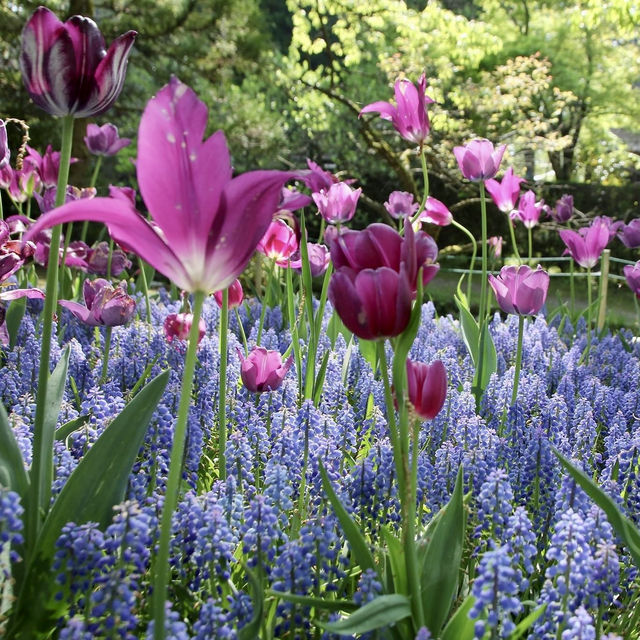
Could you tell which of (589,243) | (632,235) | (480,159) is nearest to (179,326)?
(480,159)

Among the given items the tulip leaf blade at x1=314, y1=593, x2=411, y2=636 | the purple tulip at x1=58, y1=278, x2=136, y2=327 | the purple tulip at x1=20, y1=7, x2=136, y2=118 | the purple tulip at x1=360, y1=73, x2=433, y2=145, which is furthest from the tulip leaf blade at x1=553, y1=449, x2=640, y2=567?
the purple tulip at x1=58, y1=278, x2=136, y2=327

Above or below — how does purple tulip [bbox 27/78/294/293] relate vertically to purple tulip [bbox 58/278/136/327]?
above

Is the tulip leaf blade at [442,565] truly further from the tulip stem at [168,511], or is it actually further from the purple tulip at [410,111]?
the purple tulip at [410,111]

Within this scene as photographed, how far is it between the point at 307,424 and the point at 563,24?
592 inches

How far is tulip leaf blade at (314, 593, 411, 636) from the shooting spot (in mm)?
753

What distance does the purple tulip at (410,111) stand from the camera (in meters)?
1.88

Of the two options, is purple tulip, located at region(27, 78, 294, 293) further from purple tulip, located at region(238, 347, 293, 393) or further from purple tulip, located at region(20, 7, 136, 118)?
purple tulip, located at region(238, 347, 293, 393)

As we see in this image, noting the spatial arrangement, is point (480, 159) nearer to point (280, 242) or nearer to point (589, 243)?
point (280, 242)

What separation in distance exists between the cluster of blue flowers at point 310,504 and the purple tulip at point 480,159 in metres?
0.61

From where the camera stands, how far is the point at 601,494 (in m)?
1.03

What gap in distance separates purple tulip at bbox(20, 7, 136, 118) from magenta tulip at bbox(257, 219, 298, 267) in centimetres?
121

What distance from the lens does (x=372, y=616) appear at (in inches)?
30.7

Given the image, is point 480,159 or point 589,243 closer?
point 480,159

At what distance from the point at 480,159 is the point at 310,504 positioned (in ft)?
4.71
